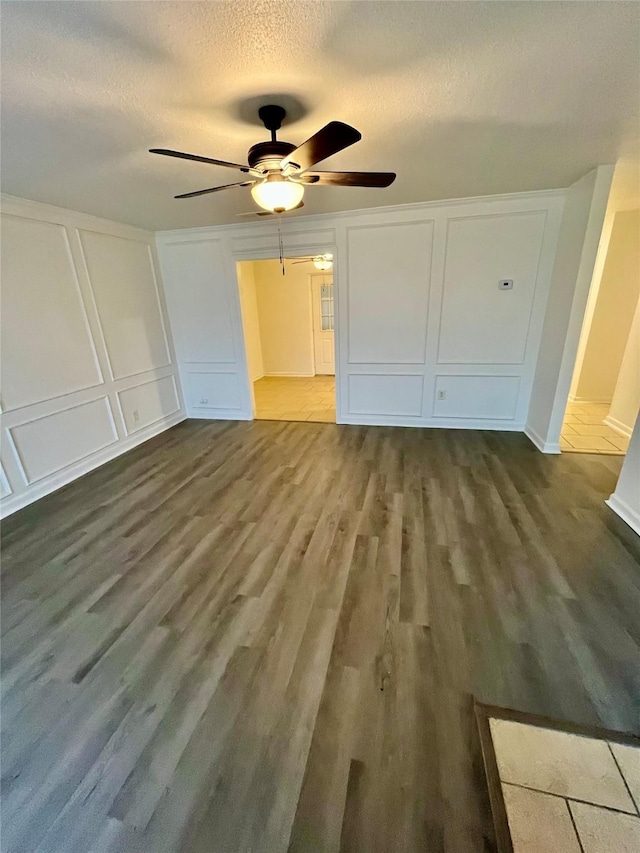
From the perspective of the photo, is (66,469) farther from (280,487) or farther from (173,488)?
(280,487)

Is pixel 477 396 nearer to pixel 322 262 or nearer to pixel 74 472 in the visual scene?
pixel 322 262

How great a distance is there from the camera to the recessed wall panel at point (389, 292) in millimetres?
3820

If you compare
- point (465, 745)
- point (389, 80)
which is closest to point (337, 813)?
point (465, 745)

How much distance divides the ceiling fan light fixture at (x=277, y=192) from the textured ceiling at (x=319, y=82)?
33 centimetres

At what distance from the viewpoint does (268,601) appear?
192cm

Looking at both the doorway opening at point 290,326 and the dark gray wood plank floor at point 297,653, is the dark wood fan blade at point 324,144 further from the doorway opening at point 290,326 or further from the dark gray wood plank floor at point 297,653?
the doorway opening at point 290,326

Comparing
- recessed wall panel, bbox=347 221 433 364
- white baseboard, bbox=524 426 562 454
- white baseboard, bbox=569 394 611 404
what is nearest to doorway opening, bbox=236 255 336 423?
recessed wall panel, bbox=347 221 433 364

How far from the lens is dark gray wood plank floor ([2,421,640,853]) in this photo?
112cm

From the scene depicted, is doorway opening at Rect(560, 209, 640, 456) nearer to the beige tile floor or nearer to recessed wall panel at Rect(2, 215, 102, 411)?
the beige tile floor

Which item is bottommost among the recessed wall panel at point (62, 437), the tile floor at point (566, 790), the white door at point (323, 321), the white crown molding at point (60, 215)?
the tile floor at point (566, 790)

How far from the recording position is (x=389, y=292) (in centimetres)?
402

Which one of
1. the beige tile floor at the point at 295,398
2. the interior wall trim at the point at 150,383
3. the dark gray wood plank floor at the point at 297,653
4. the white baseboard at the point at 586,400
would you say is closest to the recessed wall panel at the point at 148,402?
the interior wall trim at the point at 150,383

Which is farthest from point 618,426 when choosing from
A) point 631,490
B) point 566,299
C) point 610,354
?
point 631,490

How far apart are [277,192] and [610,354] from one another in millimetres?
5201
